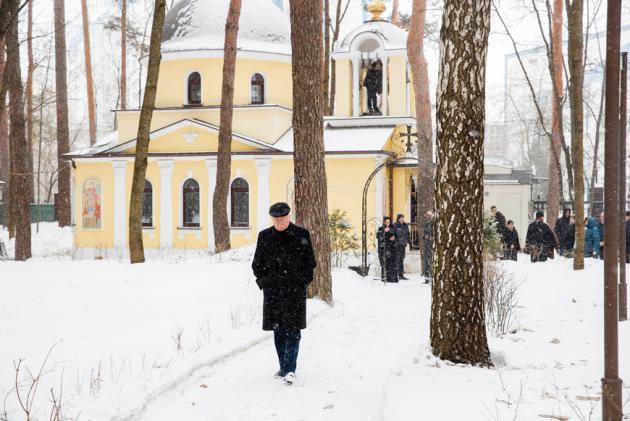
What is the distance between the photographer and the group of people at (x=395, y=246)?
16.8m

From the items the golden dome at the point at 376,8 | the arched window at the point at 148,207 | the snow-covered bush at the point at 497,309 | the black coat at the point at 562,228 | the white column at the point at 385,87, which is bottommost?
the snow-covered bush at the point at 497,309

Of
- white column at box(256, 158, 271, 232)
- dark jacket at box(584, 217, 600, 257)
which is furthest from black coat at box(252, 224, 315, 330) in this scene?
Answer: white column at box(256, 158, 271, 232)

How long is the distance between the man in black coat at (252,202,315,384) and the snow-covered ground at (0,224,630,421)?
1.25 ft

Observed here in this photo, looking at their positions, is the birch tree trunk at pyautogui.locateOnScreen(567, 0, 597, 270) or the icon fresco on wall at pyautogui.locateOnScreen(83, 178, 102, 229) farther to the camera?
the icon fresco on wall at pyautogui.locateOnScreen(83, 178, 102, 229)

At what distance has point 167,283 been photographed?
1291 centimetres

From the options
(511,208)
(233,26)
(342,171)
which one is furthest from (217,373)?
(511,208)

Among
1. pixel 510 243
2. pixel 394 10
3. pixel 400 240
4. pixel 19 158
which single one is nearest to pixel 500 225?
pixel 510 243

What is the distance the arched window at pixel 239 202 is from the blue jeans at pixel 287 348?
19005mm

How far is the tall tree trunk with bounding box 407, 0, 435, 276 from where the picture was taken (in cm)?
1805

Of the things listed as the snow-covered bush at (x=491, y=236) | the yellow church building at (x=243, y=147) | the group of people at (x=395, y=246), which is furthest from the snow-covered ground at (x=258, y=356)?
the yellow church building at (x=243, y=147)

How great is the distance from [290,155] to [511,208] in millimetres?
9211

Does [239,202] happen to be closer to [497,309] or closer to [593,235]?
[593,235]

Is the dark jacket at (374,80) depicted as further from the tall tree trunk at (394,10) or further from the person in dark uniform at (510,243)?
the person in dark uniform at (510,243)

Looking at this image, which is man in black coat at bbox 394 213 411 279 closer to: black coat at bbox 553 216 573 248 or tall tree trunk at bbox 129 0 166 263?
black coat at bbox 553 216 573 248
